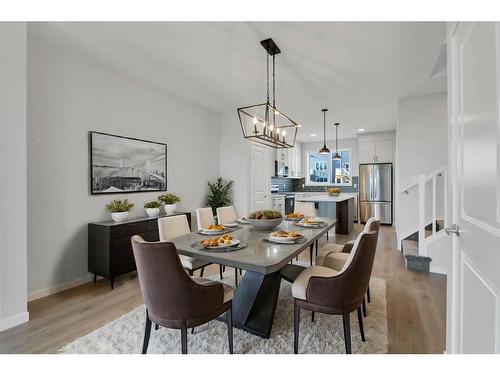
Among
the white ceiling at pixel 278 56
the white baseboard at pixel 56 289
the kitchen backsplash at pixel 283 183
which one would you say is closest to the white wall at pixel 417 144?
the white ceiling at pixel 278 56

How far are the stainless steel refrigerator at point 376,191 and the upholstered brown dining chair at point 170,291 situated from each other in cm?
621

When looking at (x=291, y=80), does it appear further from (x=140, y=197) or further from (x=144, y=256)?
(x=144, y=256)

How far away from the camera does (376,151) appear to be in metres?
6.73

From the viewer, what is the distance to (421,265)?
3.21 meters

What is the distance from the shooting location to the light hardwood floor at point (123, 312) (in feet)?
5.81

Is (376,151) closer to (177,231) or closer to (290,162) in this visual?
(290,162)

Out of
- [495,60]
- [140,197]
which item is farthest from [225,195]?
[495,60]

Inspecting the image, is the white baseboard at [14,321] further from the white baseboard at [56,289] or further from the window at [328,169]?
the window at [328,169]

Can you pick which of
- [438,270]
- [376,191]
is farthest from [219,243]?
[376,191]

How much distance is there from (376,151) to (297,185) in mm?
2798

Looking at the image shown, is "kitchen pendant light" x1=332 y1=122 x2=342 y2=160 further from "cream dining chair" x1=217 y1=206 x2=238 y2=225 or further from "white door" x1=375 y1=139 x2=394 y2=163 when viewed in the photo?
"cream dining chair" x1=217 y1=206 x2=238 y2=225

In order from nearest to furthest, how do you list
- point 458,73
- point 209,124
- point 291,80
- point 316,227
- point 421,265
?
1. point 458,73
2. point 316,227
3. point 421,265
4. point 291,80
5. point 209,124
